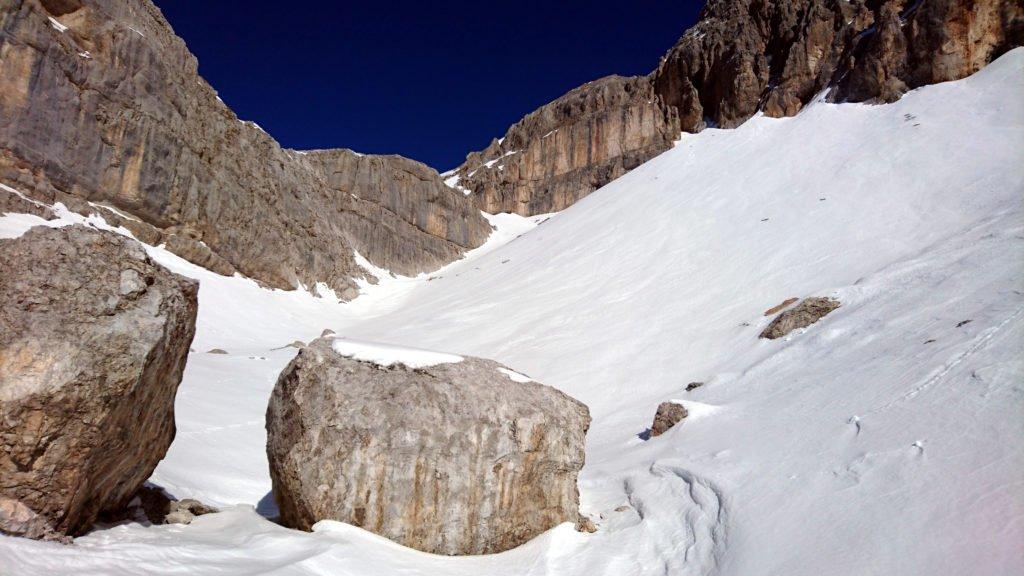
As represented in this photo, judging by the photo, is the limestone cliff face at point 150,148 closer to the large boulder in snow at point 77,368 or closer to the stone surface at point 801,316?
the large boulder in snow at point 77,368

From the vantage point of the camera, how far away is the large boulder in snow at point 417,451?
6148mm

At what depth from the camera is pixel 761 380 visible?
38.5ft

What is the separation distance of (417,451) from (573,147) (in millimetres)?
73508

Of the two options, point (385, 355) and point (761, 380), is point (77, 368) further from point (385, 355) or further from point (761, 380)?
point (761, 380)

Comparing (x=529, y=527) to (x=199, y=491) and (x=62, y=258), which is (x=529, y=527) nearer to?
(x=199, y=491)

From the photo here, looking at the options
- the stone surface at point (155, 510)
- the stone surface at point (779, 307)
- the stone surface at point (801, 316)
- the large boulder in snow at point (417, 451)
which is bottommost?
the stone surface at point (155, 510)

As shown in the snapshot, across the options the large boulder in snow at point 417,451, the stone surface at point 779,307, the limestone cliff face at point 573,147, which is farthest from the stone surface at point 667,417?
the limestone cliff face at point 573,147

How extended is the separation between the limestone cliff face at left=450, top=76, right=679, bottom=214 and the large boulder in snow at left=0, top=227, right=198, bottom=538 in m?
64.6

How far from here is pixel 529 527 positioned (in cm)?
657

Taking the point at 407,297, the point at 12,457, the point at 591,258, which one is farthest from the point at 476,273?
the point at 12,457

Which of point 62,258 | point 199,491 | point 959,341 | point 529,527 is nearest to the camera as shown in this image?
point 62,258

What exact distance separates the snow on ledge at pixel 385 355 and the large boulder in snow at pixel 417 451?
0.5 inches

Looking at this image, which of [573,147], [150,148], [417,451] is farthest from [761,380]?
[573,147]

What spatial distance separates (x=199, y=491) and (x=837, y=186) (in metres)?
31.3
